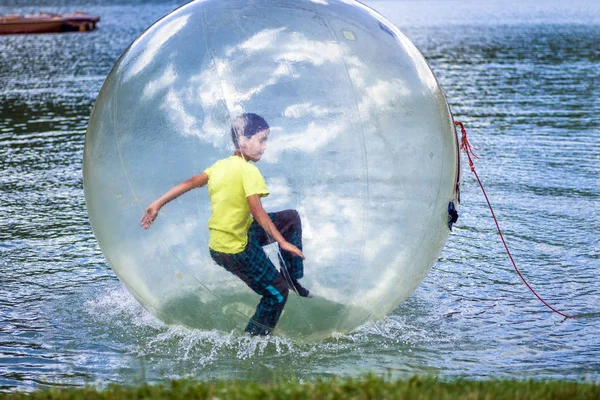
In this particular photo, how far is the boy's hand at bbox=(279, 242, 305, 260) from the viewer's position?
18.8 feet

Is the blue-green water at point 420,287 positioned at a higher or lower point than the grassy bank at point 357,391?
lower

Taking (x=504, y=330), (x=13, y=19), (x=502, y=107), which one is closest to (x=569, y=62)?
(x=502, y=107)

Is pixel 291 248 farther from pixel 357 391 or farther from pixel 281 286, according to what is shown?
pixel 357 391

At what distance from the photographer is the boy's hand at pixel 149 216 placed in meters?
5.98

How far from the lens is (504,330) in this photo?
22.7 ft

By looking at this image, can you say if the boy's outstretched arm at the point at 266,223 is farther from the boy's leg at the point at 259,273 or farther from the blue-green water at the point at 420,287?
the blue-green water at the point at 420,287

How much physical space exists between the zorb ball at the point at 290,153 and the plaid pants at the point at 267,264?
0.18ft

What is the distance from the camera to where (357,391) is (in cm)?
455

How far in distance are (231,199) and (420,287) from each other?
8.70ft

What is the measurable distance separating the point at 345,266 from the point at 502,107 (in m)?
11.1

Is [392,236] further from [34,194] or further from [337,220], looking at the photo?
[34,194]

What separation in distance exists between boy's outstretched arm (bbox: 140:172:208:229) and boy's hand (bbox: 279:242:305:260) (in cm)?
63

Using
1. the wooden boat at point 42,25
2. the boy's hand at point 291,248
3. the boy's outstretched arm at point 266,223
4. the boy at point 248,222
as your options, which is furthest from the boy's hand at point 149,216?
the wooden boat at point 42,25

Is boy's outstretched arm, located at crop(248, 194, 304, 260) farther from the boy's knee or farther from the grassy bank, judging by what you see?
the grassy bank
